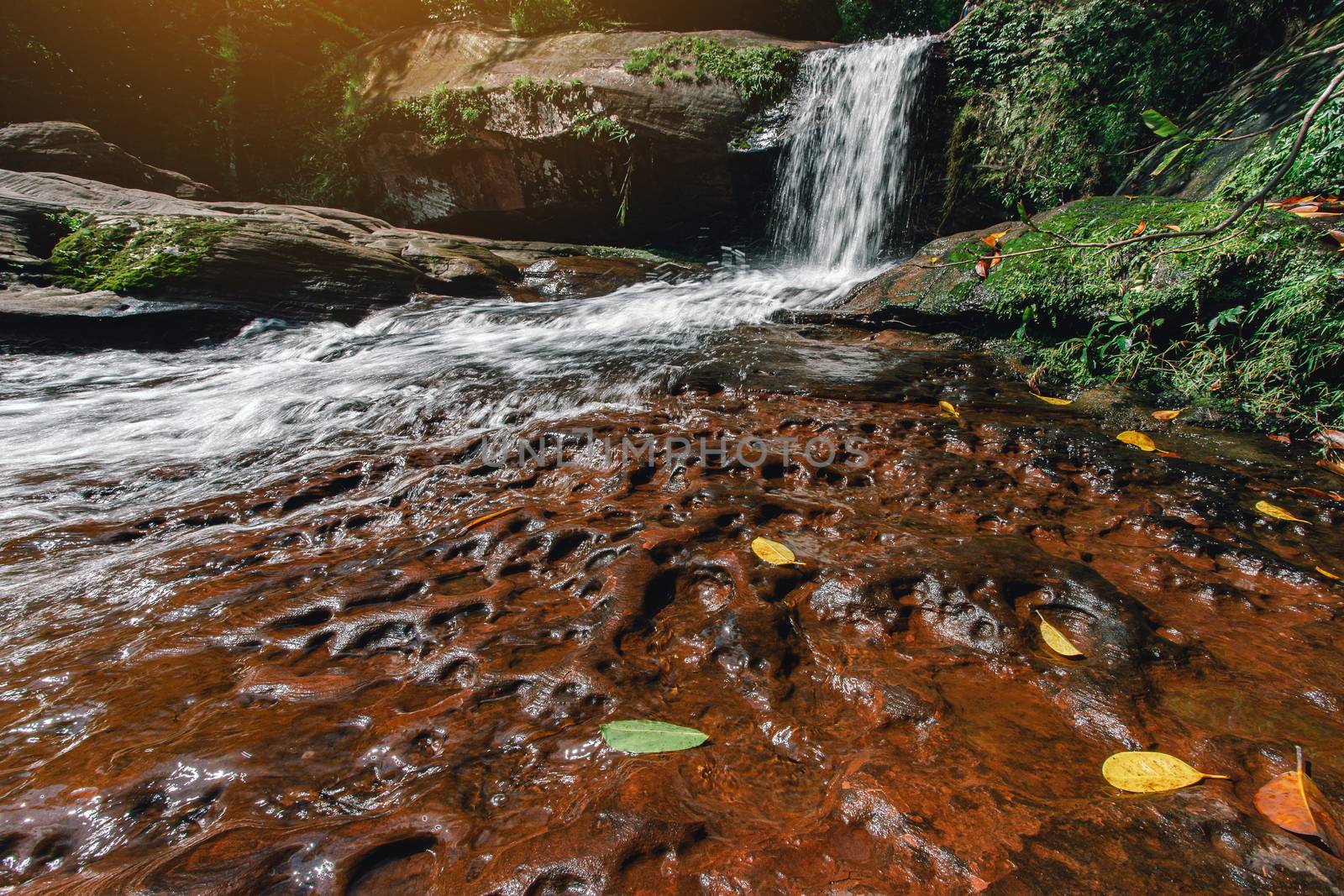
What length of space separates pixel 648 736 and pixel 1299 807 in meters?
1.12

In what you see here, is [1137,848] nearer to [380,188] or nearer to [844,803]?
[844,803]

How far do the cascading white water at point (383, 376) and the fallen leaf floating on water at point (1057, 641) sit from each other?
91.8 inches

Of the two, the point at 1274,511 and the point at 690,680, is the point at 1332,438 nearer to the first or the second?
the point at 1274,511

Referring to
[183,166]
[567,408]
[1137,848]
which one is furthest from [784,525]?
[183,166]

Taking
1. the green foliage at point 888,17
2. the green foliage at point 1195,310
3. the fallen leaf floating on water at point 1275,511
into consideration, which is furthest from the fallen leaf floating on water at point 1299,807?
the green foliage at point 888,17

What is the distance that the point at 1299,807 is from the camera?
3.02ft

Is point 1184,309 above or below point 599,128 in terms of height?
below

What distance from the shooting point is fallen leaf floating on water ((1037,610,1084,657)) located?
138 centimetres

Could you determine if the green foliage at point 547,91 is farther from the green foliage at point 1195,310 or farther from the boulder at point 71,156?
the green foliage at point 1195,310

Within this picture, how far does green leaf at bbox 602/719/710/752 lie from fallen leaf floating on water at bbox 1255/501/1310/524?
238 cm

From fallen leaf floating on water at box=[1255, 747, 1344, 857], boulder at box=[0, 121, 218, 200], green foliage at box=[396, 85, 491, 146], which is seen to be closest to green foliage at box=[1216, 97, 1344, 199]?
fallen leaf floating on water at box=[1255, 747, 1344, 857]

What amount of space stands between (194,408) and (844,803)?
496cm

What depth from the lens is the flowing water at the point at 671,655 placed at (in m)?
0.89

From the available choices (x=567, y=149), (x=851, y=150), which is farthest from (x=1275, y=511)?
(x=567, y=149)
